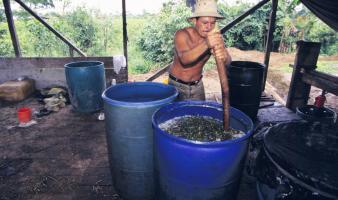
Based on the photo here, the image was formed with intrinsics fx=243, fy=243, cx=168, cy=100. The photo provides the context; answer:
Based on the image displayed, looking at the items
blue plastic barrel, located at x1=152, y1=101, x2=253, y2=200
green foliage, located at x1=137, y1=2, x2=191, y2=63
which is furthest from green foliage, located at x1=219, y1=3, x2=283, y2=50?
blue plastic barrel, located at x1=152, y1=101, x2=253, y2=200

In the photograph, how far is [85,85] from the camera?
18.2ft

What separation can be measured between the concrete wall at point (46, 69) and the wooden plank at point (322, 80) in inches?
172

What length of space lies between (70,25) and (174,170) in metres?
11.6

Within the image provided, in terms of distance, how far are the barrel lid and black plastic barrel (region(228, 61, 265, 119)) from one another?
1.75m

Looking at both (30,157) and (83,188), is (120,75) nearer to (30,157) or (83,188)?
(30,157)

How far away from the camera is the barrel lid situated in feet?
5.37

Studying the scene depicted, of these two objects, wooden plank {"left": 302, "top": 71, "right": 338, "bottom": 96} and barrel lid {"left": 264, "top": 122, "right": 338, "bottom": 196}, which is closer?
barrel lid {"left": 264, "top": 122, "right": 338, "bottom": 196}

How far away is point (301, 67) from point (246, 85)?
164 cm

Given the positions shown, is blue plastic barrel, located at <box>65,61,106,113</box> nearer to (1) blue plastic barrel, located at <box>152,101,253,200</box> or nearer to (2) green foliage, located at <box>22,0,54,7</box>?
(1) blue plastic barrel, located at <box>152,101,253,200</box>

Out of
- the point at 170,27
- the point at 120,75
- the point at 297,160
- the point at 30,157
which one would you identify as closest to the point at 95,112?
→ the point at 120,75

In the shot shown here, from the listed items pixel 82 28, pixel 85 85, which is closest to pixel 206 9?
pixel 85 85

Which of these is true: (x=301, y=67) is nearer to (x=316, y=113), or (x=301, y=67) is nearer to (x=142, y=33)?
(x=316, y=113)

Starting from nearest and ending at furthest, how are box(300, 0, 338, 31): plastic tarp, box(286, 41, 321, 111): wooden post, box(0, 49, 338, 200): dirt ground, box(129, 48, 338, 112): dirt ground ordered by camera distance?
box(0, 49, 338, 200): dirt ground, box(300, 0, 338, 31): plastic tarp, box(286, 41, 321, 111): wooden post, box(129, 48, 338, 112): dirt ground

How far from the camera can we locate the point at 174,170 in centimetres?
197
